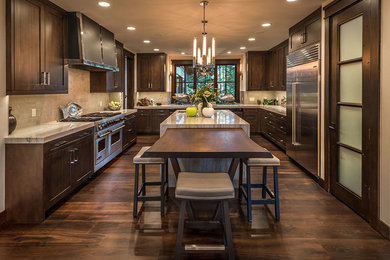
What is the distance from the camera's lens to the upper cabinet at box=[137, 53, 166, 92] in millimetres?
9438

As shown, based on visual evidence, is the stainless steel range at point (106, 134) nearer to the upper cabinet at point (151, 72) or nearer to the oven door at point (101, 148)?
the oven door at point (101, 148)

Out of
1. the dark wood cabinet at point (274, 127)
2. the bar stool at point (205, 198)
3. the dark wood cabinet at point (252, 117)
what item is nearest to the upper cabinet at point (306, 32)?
the dark wood cabinet at point (274, 127)

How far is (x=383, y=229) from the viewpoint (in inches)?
106

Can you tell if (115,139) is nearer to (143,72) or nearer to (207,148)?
(207,148)

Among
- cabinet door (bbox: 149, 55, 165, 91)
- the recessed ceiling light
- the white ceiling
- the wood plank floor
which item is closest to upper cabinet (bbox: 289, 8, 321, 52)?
the white ceiling

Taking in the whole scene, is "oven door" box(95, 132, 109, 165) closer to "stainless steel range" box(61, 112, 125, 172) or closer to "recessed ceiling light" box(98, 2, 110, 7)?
"stainless steel range" box(61, 112, 125, 172)

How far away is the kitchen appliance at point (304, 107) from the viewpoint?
175 inches

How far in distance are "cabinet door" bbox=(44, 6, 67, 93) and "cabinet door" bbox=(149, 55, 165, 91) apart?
5102mm

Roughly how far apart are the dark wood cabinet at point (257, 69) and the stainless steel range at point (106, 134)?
15.0 ft

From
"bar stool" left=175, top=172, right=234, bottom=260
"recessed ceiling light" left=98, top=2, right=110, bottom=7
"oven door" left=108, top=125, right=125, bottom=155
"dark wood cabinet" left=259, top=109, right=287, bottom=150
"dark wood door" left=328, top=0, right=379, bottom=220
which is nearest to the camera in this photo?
"bar stool" left=175, top=172, right=234, bottom=260

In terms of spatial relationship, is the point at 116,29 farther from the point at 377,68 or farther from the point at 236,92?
the point at 236,92

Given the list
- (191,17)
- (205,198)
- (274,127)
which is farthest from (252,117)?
(205,198)

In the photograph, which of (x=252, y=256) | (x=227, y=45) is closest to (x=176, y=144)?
(x=252, y=256)

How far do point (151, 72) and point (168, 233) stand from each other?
24.0 feet
